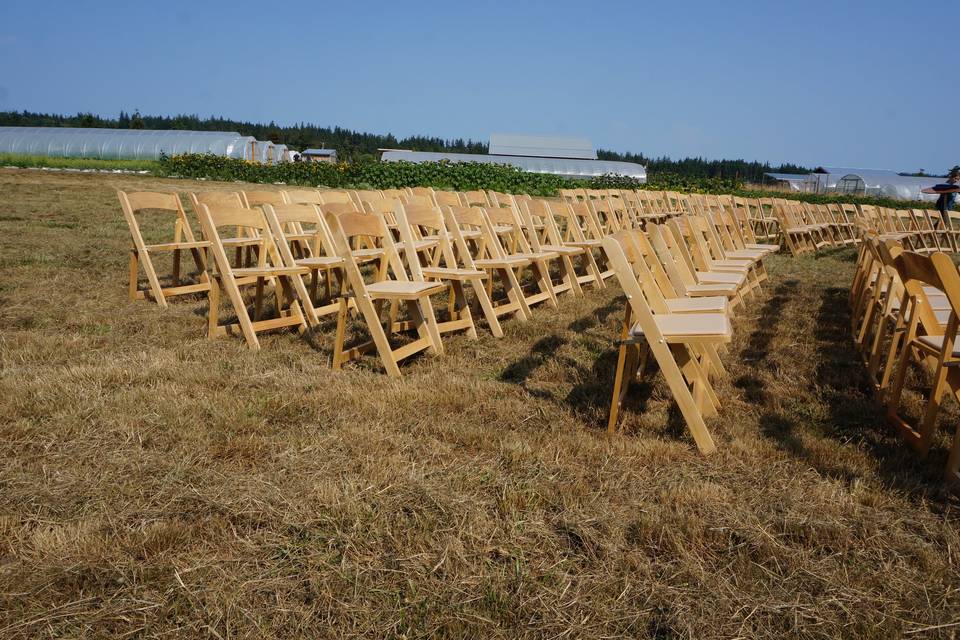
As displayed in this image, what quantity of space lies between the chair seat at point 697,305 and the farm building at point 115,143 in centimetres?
3509

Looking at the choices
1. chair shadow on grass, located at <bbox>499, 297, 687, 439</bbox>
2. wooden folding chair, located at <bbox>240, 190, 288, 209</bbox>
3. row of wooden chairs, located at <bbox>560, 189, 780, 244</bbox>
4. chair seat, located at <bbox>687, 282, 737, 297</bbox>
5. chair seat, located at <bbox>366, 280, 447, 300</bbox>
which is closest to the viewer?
chair shadow on grass, located at <bbox>499, 297, 687, 439</bbox>

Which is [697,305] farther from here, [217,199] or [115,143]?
[115,143]

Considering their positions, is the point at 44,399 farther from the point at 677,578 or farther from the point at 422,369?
the point at 677,578

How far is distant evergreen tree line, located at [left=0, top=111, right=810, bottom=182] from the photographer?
247ft

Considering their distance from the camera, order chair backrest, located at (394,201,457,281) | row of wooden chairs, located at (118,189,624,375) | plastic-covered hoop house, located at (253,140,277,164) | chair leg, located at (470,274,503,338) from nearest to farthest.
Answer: row of wooden chairs, located at (118,189,624,375) < chair backrest, located at (394,201,457,281) < chair leg, located at (470,274,503,338) < plastic-covered hoop house, located at (253,140,277,164)

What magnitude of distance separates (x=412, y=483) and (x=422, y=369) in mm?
1749

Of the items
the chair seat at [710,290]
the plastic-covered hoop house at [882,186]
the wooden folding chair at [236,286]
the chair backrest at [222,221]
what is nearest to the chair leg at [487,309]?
the wooden folding chair at [236,286]

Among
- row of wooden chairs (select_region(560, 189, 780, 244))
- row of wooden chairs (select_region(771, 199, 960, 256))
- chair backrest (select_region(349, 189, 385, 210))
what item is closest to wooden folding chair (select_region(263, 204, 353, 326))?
chair backrest (select_region(349, 189, 385, 210))

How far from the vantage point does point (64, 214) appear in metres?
11.5

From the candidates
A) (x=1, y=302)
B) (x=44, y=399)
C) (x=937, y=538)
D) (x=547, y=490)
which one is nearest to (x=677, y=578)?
(x=547, y=490)

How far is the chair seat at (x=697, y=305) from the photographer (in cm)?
373

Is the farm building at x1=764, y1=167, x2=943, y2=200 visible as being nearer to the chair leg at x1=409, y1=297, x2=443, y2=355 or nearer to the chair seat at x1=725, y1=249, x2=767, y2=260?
the chair seat at x1=725, y1=249, x2=767, y2=260

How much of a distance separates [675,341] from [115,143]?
4040cm

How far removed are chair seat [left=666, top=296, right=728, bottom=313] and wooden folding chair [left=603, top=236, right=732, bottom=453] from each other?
15 centimetres
